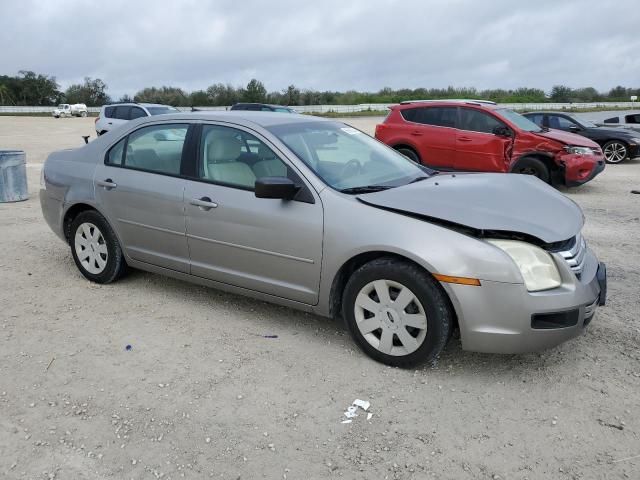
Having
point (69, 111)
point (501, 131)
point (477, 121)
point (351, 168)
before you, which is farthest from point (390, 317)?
point (69, 111)

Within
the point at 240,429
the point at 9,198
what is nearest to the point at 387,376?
the point at 240,429

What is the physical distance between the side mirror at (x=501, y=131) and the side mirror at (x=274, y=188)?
7.39 meters

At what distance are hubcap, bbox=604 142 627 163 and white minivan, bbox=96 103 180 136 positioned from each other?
40.6 feet

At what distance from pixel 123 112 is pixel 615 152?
14355 millimetres

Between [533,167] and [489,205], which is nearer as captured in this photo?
[489,205]

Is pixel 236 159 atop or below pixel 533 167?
atop

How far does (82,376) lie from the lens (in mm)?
3496

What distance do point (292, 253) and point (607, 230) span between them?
197 inches

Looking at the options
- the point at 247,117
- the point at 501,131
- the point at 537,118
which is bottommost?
the point at 501,131

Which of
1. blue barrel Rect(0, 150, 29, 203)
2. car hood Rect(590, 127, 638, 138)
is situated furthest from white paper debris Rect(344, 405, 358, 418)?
car hood Rect(590, 127, 638, 138)

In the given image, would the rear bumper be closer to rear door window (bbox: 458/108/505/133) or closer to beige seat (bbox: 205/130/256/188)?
beige seat (bbox: 205/130/256/188)

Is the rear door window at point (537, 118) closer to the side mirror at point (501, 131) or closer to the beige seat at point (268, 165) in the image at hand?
the side mirror at point (501, 131)

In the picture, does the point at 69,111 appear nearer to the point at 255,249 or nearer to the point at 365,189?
the point at 255,249

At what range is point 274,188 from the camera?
3.65 m
